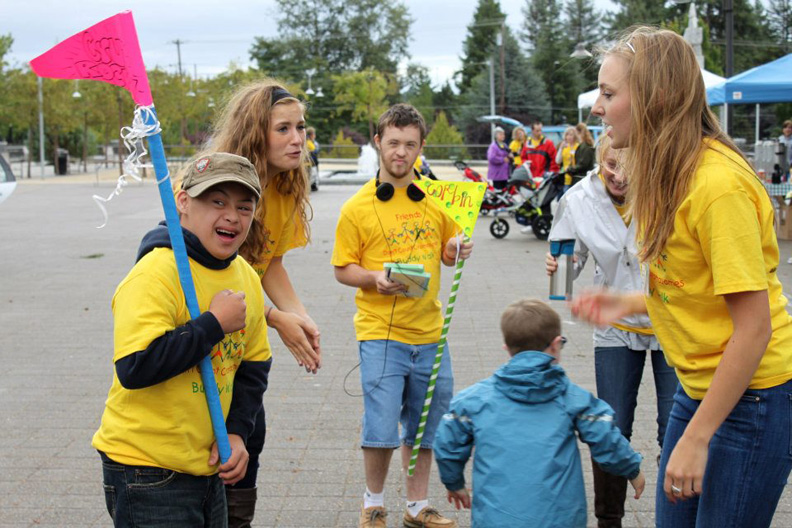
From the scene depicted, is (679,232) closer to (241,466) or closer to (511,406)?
(511,406)

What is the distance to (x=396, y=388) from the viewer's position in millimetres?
4145

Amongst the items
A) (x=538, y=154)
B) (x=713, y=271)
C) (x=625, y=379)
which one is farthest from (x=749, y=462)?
(x=538, y=154)

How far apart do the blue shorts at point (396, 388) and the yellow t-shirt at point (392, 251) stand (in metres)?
0.06

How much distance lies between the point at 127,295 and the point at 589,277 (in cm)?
940

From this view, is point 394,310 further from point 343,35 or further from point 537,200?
point 343,35

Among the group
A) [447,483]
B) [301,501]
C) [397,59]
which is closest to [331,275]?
[301,501]

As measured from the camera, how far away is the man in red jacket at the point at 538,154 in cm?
1926

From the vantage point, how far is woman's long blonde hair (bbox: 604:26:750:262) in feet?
7.91

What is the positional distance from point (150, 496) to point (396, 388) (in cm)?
166

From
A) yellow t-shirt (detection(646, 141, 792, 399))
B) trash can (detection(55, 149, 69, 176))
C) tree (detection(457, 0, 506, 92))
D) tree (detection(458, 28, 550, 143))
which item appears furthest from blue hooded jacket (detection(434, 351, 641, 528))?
tree (detection(457, 0, 506, 92))

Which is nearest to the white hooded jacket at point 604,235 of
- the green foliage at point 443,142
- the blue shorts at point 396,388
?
the blue shorts at point 396,388

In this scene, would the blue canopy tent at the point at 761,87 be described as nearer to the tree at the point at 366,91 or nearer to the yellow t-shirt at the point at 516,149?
the yellow t-shirt at the point at 516,149

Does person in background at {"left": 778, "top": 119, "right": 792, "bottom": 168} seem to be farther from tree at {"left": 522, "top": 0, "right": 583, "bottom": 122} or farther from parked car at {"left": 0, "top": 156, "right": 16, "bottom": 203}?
tree at {"left": 522, "top": 0, "right": 583, "bottom": 122}

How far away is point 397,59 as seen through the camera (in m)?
90.2
